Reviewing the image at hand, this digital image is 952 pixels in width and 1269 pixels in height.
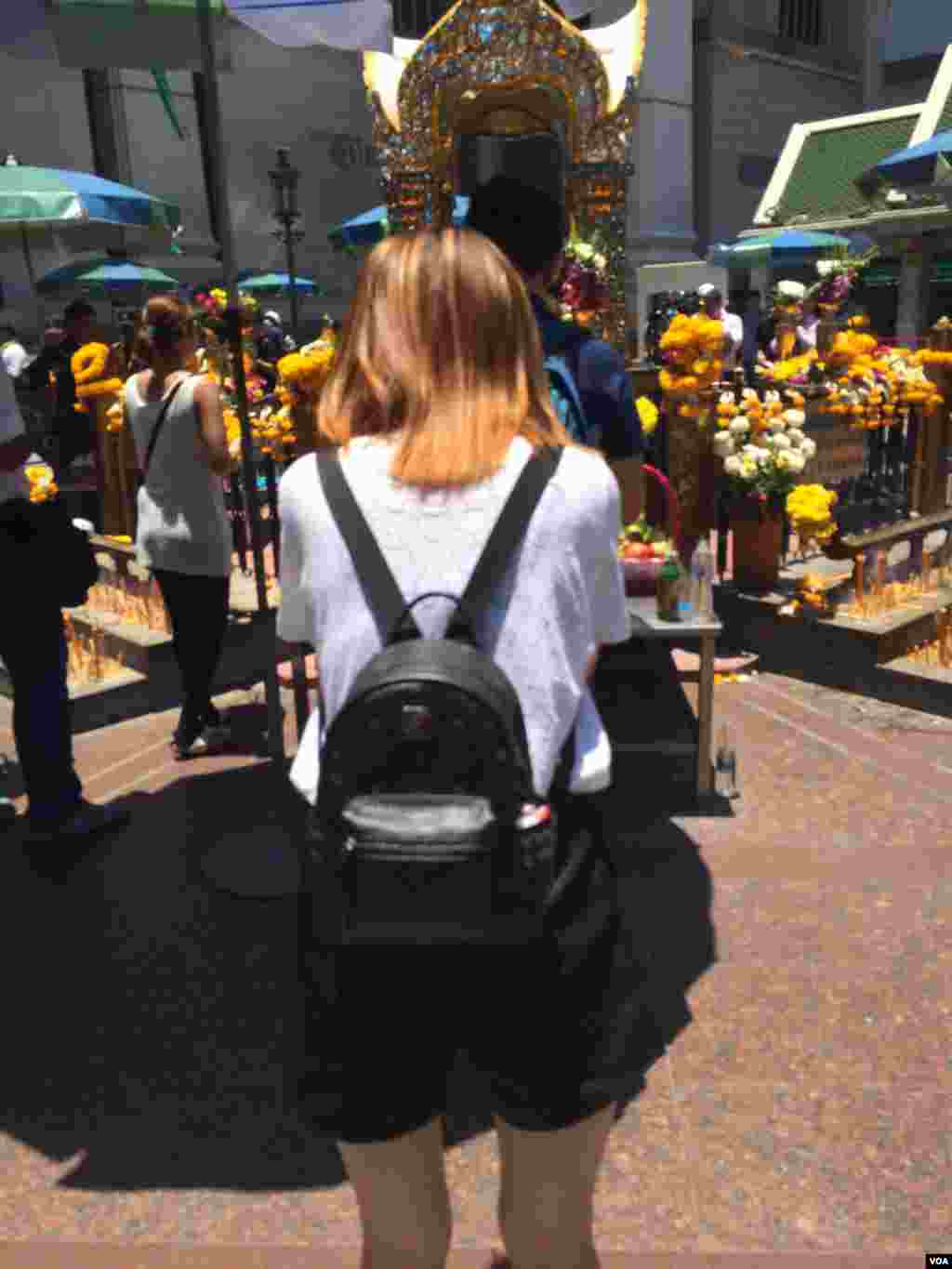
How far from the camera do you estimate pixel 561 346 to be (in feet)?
10.7

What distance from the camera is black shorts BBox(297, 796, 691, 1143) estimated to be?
1.54 metres

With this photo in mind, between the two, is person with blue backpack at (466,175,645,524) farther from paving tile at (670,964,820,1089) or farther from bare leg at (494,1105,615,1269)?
bare leg at (494,1105,615,1269)

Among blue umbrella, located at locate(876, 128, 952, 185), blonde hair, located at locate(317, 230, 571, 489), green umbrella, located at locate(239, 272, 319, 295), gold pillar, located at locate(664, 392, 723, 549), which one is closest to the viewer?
blonde hair, located at locate(317, 230, 571, 489)

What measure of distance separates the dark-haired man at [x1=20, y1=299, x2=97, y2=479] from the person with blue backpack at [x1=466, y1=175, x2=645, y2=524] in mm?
5380

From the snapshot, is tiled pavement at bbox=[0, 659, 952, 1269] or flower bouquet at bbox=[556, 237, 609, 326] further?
flower bouquet at bbox=[556, 237, 609, 326]

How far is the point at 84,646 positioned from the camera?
20.8 ft

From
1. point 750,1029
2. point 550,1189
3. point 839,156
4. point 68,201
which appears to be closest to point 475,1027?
point 550,1189

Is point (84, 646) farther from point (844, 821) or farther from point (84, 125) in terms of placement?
point (84, 125)

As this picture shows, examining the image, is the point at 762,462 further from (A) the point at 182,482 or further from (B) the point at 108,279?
(B) the point at 108,279

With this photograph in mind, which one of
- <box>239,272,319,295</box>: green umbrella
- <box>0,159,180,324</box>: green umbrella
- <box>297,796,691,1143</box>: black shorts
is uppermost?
<box>239,272,319,295</box>: green umbrella

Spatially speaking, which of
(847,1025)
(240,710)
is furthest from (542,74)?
(847,1025)

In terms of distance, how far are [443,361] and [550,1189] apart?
127cm

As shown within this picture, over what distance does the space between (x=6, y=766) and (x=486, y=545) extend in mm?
4292

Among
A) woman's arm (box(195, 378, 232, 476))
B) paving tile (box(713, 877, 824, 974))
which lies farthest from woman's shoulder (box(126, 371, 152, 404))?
paving tile (box(713, 877, 824, 974))
